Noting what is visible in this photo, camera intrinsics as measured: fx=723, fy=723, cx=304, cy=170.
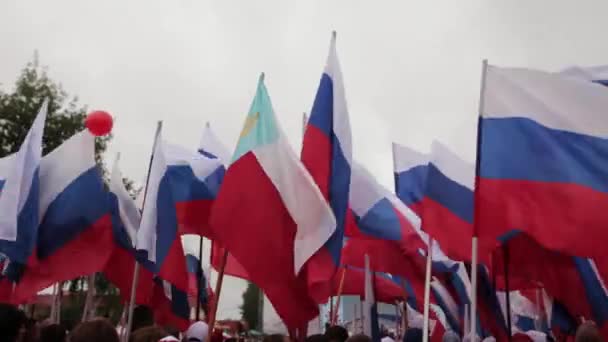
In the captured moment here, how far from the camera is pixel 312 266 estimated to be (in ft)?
22.0

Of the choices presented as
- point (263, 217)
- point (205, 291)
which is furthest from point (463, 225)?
point (205, 291)

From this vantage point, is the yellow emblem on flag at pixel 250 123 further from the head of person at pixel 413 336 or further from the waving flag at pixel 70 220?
the head of person at pixel 413 336

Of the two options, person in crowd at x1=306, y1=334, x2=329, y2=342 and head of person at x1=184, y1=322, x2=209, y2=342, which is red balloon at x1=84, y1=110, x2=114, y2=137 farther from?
person in crowd at x1=306, y1=334, x2=329, y2=342

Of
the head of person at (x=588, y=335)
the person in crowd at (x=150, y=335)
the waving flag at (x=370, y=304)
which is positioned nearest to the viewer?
the person in crowd at (x=150, y=335)

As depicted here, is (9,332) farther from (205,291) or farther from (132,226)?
(205,291)

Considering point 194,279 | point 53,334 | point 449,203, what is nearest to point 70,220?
point 53,334

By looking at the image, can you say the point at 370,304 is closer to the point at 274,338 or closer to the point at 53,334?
the point at 274,338

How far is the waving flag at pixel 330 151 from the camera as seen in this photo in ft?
22.1

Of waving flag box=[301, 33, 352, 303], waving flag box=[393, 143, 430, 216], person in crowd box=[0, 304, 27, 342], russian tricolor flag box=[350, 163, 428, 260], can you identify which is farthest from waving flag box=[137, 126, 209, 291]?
person in crowd box=[0, 304, 27, 342]

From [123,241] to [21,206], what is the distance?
4.67ft

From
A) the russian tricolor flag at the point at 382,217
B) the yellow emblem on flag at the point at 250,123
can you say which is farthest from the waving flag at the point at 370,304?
the yellow emblem on flag at the point at 250,123

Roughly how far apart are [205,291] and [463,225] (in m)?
5.87

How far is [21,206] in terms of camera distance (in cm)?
809

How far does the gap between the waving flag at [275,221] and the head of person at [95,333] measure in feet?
9.26
